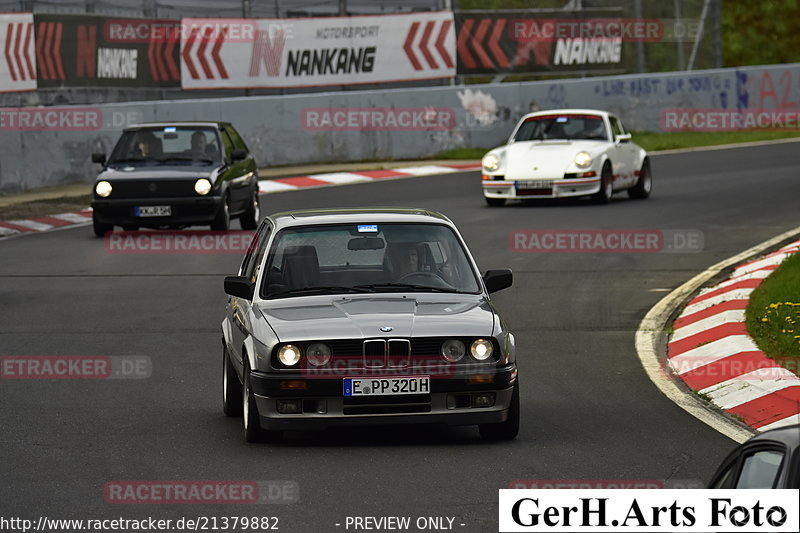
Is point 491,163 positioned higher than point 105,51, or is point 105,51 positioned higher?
point 105,51

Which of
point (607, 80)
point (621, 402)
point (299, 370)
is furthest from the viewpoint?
point (607, 80)

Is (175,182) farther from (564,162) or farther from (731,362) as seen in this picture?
(731,362)

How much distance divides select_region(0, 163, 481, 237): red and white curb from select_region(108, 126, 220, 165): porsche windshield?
7.03 feet

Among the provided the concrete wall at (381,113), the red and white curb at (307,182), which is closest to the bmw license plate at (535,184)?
the red and white curb at (307,182)

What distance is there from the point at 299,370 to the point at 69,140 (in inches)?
799

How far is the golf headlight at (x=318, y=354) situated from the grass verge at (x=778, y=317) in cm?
374

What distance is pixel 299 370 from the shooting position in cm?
838

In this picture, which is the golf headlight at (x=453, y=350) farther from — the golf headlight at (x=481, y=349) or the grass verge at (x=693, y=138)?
the grass verge at (x=693, y=138)

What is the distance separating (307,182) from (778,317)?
1675 centimetres

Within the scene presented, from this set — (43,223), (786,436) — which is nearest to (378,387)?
(786,436)

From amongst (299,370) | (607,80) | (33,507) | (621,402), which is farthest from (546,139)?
(33,507)

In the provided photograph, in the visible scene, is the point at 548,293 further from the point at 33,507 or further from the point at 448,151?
the point at 448,151

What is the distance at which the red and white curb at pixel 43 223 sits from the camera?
872 inches

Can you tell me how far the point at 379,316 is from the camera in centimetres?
854
